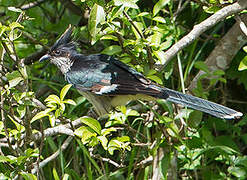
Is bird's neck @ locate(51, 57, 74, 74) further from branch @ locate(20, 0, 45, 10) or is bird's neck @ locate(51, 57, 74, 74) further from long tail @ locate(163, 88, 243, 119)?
long tail @ locate(163, 88, 243, 119)

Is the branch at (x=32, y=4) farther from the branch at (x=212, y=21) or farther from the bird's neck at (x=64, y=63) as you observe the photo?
the branch at (x=212, y=21)

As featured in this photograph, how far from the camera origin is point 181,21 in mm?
4059

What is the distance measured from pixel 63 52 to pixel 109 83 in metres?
0.56

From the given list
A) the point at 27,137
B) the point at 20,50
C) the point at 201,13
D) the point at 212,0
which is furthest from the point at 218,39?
the point at 27,137

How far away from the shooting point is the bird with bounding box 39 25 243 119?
3051mm

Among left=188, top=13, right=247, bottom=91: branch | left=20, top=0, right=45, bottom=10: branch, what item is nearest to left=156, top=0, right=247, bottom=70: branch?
left=188, top=13, right=247, bottom=91: branch

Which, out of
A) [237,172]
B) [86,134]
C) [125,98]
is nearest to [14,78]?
[86,134]

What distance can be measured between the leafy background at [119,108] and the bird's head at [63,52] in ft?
0.27

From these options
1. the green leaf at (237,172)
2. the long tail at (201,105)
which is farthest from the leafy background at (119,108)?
the long tail at (201,105)

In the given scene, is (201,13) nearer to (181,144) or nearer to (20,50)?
(181,144)

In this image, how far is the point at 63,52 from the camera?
363cm

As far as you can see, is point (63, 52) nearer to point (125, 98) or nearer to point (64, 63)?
point (64, 63)

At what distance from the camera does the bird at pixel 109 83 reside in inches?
120

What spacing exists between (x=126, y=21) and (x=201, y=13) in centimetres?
120
